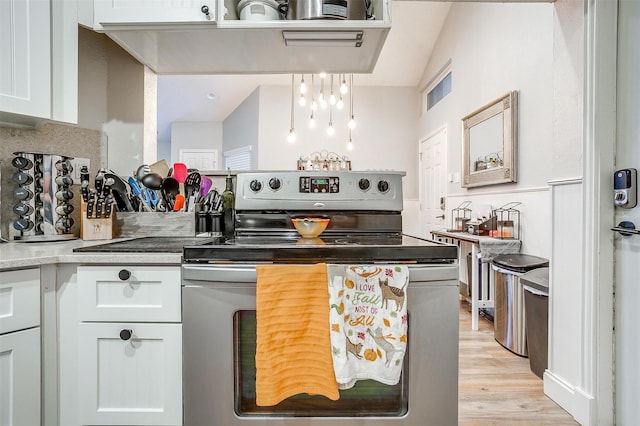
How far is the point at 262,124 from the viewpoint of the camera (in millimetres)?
6109

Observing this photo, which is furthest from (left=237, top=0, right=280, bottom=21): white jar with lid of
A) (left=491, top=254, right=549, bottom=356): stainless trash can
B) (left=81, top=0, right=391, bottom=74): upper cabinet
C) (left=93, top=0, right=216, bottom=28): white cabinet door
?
(left=491, top=254, right=549, bottom=356): stainless trash can

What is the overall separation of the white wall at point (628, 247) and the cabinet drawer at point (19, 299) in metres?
2.13

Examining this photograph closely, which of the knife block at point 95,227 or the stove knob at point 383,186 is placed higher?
the stove knob at point 383,186

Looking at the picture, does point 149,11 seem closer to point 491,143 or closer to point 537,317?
point 537,317

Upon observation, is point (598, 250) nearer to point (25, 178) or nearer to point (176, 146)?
point (25, 178)

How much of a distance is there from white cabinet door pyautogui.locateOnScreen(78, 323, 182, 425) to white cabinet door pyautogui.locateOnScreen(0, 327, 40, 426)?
128 millimetres

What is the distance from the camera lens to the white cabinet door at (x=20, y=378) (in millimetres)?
1074

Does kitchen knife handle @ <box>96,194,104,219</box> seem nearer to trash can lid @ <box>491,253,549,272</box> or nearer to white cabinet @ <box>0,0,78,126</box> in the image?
white cabinet @ <box>0,0,78,126</box>

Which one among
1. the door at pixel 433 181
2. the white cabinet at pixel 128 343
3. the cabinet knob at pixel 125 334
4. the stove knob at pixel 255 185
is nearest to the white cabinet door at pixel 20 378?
the white cabinet at pixel 128 343

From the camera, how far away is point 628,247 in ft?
4.77

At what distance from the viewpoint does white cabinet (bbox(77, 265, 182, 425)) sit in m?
1.15

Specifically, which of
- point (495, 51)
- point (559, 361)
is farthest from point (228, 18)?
point (495, 51)

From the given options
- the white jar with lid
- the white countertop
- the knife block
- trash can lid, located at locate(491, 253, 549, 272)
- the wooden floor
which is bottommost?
the wooden floor

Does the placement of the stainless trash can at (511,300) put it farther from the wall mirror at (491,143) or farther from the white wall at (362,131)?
the white wall at (362,131)
